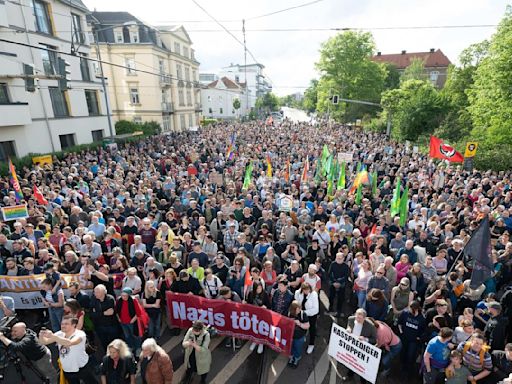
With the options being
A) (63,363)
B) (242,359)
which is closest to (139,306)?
(63,363)

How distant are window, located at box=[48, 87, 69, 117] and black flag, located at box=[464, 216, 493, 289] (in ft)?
86.2

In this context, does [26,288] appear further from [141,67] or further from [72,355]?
[141,67]

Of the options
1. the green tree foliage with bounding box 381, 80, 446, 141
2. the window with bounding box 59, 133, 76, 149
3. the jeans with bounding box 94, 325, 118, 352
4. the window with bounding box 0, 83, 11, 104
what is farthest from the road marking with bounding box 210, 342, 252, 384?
the green tree foliage with bounding box 381, 80, 446, 141

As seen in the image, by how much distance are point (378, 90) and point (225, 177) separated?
4379 centimetres

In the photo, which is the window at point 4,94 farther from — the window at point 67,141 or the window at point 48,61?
the window at point 67,141

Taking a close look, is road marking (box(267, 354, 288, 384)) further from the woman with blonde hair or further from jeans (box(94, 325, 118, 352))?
jeans (box(94, 325, 118, 352))

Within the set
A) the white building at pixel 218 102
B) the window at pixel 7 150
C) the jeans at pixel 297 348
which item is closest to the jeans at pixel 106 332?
the jeans at pixel 297 348

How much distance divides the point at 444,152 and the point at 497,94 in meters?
10.9

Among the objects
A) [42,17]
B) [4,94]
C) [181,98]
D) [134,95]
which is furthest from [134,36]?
[4,94]

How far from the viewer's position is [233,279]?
626 cm

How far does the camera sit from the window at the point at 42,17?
21297mm

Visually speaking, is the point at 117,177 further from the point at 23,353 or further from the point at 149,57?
the point at 149,57

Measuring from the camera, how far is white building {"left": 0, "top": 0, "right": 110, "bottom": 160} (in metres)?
18.4

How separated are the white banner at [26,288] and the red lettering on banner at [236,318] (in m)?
2.08
